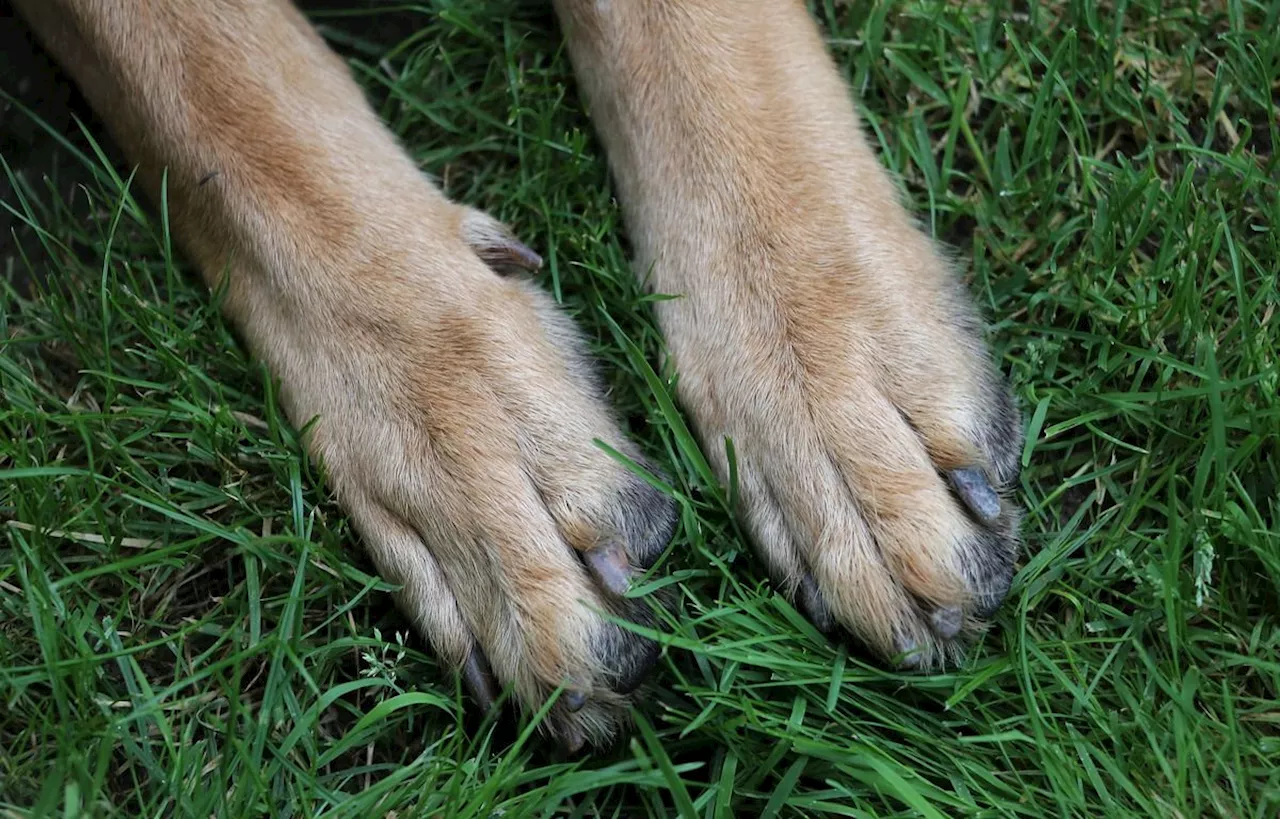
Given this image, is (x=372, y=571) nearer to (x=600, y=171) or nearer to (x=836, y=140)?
(x=600, y=171)

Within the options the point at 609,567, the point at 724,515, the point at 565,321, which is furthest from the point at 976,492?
the point at 565,321

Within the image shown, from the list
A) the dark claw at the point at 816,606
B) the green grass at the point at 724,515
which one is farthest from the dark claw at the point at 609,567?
the dark claw at the point at 816,606

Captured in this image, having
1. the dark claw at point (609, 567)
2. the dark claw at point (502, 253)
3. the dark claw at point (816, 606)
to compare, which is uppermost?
the dark claw at point (502, 253)

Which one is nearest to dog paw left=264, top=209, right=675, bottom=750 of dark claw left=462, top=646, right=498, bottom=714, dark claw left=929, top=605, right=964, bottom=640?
dark claw left=462, top=646, right=498, bottom=714

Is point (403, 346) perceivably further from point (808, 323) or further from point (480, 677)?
point (808, 323)

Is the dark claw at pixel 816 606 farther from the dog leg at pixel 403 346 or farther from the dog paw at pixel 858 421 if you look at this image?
the dog leg at pixel 403 346

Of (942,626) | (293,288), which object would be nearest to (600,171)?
(293,288)

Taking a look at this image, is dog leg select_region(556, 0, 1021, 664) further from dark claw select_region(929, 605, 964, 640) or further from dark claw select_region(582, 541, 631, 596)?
dark claw select_region(582, 541, 631, 596)
